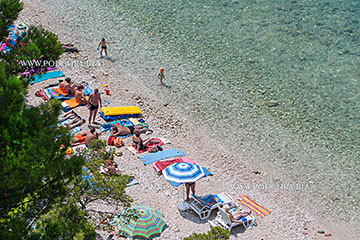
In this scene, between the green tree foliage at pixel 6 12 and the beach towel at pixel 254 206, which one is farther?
the beach towel at pixel 254 206

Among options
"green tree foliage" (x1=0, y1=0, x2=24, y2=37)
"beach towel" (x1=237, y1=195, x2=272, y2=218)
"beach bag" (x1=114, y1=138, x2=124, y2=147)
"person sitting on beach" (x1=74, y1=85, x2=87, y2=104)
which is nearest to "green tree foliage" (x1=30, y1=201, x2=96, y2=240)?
"green tree foliage" (x1=0, y1=0, x2=24, y2=37)

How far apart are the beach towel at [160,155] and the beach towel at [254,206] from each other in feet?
10.1

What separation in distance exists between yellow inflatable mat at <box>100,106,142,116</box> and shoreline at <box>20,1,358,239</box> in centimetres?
58

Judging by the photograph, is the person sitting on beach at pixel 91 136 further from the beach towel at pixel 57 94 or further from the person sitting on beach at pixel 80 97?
the beach towel at pixel 57 94

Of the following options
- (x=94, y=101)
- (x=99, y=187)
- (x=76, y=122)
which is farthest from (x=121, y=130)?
(x=99, y=187)

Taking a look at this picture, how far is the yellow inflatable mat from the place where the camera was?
59.3ft

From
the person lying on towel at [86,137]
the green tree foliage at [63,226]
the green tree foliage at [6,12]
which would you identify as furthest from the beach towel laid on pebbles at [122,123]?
the green tree foliage at [63,226]

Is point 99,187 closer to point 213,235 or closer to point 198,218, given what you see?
point 213,235

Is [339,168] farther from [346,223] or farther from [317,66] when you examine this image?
[317,66]

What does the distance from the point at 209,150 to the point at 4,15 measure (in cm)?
1042

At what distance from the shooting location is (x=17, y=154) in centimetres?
670

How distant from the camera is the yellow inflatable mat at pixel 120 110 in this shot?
59.3 feet

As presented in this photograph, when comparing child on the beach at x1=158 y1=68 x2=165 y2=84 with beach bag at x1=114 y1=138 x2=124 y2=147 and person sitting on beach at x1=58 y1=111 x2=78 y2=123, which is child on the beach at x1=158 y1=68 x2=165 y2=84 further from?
beach bag at x1=114 y1=138 x2=124 y2=147

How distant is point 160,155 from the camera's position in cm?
1616
